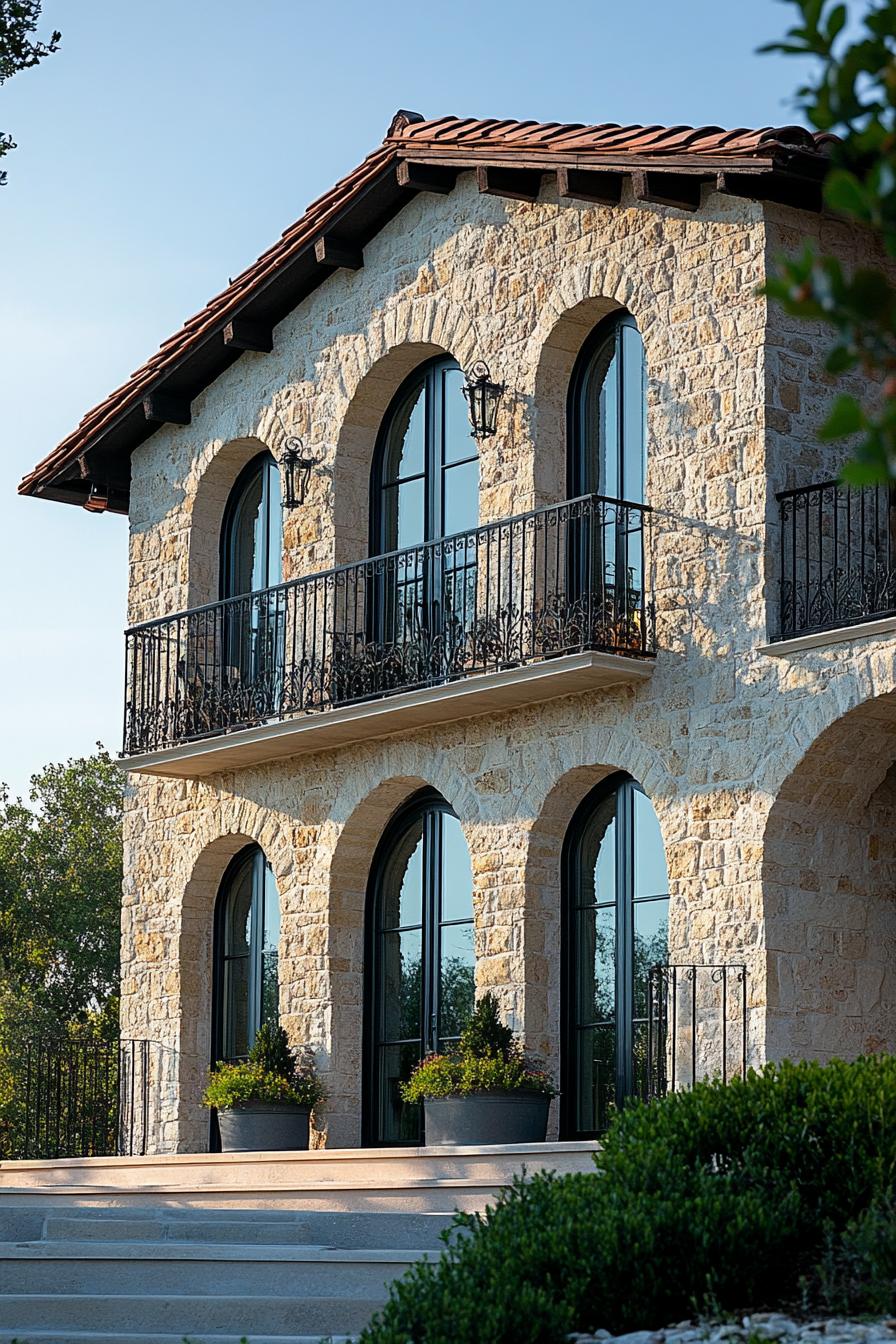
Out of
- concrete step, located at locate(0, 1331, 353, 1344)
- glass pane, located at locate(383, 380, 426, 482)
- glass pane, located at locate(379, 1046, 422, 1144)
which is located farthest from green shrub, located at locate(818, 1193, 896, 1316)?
glass pane, located at locate(383, 380, 426, 482)

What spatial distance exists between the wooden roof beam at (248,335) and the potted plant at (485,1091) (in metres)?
6.55

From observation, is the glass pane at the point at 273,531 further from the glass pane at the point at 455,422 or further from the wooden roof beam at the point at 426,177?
the wooden roof beam at the point at 426,177

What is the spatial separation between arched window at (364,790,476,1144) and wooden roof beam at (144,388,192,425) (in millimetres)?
4673

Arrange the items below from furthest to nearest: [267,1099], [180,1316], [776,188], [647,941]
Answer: [267,1099] → [647,941] → [776,188] → [180,1316]

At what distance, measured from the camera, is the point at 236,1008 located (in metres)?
17.8

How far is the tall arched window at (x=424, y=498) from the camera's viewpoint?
15758mm

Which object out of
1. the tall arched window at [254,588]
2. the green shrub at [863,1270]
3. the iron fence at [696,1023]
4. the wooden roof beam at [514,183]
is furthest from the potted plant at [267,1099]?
the green shrub at [863,1270]

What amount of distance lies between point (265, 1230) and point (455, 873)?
5.14 metres

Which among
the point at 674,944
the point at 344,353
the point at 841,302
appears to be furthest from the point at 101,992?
the point at 841,302

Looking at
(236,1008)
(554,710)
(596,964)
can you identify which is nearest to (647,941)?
(596,964)

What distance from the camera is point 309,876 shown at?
1650 centimetres

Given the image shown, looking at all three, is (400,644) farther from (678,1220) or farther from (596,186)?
(678,1220)

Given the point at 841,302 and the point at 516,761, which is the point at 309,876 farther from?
the point at 841,302

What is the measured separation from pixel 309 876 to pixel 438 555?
9.35 ft
